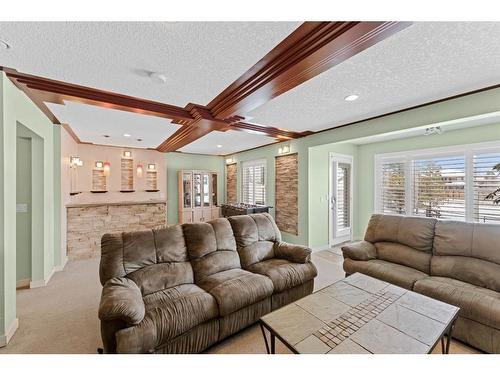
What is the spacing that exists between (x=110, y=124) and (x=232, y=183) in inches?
161

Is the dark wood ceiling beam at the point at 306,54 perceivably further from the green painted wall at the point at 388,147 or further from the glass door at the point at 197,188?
the glass door at the point at 197,188

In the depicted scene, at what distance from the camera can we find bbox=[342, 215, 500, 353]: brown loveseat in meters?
1.77

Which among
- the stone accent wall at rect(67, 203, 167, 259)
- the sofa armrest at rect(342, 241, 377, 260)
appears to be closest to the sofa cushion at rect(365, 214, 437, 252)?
the sofa armrest at rect(342, 241, 377, 260)

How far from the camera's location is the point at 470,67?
1.94m

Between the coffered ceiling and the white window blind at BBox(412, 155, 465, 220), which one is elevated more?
the coffered ceiling

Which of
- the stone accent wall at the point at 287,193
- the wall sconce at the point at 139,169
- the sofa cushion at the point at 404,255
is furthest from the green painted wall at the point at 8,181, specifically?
the stone accent wall at the point at 287,193

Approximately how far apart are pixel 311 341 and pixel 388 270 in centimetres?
162

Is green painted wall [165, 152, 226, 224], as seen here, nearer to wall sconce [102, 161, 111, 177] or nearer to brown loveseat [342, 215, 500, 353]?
wall sconce [102, 161, 111, 177]

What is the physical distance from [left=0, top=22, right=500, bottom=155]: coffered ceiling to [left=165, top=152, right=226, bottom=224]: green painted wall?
353 centimetres

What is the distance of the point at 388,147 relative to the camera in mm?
4809

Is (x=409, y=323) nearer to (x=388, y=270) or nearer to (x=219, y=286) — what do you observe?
(x=388, y=270)

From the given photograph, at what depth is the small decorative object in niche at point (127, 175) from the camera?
5995 mm

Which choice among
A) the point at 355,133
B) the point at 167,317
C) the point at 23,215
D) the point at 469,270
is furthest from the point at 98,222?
the point at 469,270

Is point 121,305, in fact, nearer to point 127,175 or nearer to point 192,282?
point 192,282
